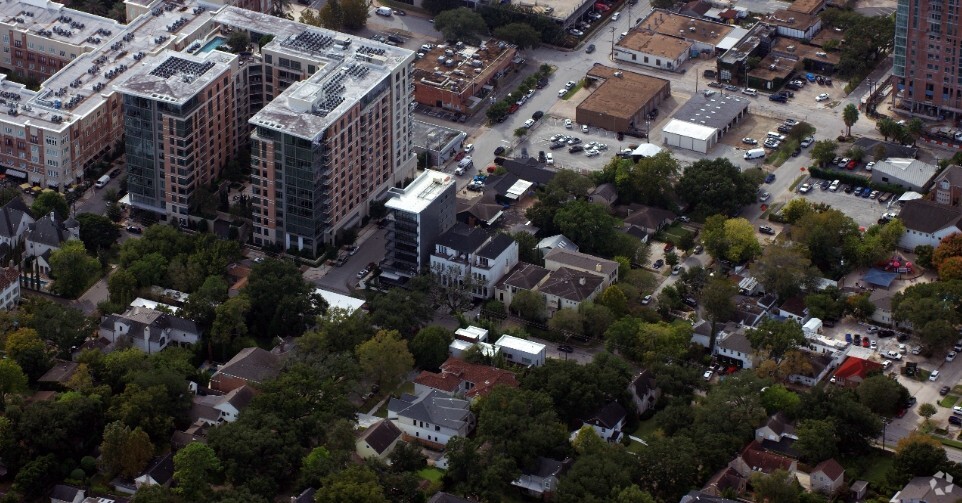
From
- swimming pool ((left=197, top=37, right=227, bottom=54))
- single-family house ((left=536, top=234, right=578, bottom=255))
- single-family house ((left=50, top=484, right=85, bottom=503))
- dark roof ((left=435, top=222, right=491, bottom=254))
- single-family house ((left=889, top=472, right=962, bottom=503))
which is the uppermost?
swimming pool ((left=197, top=37, right=227, bottom=54))

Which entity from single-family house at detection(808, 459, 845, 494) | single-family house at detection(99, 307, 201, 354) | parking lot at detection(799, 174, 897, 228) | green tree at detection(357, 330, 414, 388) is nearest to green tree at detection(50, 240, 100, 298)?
single-family house at detection(99, 307, 201, 354)

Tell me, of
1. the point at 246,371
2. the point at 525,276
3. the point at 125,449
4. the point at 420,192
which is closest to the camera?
the point at 125,449

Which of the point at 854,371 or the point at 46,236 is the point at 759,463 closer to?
the point at 854,371

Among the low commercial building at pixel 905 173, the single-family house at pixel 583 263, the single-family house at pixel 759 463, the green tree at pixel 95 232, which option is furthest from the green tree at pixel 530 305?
the low commercial building at pixel 905 173

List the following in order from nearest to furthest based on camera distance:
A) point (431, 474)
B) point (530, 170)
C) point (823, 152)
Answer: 1. point (431, 474)
2. point (530, 170)
3. point (823, 152)

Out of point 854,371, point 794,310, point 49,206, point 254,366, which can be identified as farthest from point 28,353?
point 854,371

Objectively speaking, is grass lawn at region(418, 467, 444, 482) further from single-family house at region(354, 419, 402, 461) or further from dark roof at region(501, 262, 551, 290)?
dark roof at region(501, 262, 551, 290)
